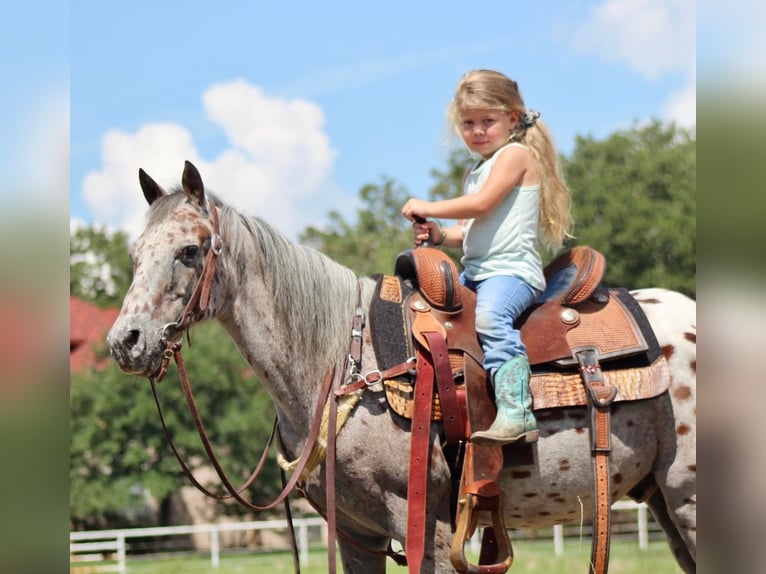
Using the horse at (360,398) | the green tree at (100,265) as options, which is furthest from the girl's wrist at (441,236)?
the green tree at (100,265)

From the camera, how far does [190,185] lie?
13.3ft

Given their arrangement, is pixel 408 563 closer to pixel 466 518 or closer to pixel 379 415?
pixel 466 518

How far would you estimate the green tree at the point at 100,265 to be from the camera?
44312 mm

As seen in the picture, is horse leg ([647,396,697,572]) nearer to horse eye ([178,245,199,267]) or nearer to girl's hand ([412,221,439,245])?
girl's hand ([412,221,439,245])

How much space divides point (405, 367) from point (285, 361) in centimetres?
60

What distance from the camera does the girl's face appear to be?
429cm

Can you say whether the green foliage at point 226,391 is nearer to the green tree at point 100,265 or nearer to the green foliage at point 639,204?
the green foliage at point 639,204

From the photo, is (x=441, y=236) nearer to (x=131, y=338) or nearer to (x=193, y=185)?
(x=193, y=185)

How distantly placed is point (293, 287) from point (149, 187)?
0.88 m

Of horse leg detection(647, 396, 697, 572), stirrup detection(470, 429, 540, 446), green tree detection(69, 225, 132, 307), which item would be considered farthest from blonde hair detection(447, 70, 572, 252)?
green tree detection(69, 225, 132, 307)
